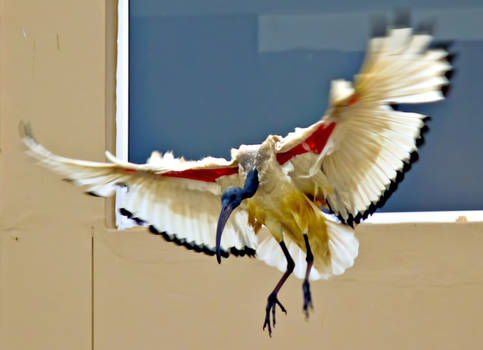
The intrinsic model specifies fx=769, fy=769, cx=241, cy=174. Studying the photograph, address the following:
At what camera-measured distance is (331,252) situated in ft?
5.49

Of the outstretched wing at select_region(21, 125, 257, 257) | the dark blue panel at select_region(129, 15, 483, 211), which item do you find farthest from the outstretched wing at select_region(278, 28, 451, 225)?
the dark blue panel at select_region(129, 15, 483, 211)

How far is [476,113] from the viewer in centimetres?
246

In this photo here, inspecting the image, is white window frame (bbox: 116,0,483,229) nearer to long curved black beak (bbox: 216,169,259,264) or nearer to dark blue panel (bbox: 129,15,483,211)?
dark blue panel (bbox: 129,15,483,211)

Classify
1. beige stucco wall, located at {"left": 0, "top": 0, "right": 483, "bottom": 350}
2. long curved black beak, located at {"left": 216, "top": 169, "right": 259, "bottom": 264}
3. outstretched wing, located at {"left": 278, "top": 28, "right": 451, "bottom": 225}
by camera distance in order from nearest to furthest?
outstretched wing, located at {"left": 278, "top": 28, "right": 451, "bottom": 225} → long curved black beak, located at {"left": 216, "top": 169, "right": 259, "bottom": 264} → beige stucco wall, located at {"left": 0, "top": 0, "right": 483, "bottom": 350}

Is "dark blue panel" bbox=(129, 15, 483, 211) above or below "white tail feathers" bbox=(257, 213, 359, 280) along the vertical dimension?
above

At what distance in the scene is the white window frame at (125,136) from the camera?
7.84 ft

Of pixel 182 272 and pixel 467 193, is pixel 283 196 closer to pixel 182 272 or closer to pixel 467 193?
pixel 182 272

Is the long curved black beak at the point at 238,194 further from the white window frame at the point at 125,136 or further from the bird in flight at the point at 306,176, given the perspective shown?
the white window frame at the point at 125,136

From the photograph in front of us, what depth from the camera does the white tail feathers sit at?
1.64 metres

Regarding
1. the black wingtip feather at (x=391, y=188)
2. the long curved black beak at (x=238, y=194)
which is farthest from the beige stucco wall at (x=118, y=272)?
the long curved black beak at (x=238, y=194)

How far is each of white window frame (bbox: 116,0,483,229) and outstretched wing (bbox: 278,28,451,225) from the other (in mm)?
867

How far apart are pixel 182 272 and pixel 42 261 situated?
1.41 ft

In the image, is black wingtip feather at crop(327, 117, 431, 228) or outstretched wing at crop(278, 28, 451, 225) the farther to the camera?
black wingtip feather at crop(327, 117, 431, 228)

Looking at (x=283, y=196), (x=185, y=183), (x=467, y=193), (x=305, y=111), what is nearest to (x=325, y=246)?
(x=283, y=196)
